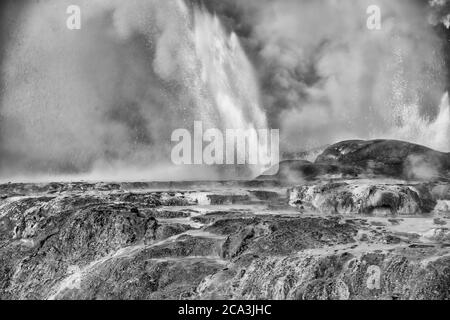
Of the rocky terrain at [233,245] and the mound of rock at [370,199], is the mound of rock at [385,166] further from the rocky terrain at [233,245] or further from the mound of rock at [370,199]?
the mound of rock at [370,199]

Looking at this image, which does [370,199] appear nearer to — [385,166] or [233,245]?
[233,245]

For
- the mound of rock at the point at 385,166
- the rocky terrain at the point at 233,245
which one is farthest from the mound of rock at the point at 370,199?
the mound of rock at the point at 385,166

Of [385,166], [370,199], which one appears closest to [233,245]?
[370,199]

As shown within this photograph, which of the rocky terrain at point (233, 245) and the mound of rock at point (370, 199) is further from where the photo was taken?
the mound of rock at point (370, 199)

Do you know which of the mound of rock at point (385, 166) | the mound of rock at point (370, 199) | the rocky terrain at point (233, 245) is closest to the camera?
Result: the rocky terrain at point (233, 245)

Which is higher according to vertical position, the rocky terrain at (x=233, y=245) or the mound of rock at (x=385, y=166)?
the mound of rock at (x=385, y=166)

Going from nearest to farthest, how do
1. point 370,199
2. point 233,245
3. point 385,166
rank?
point 233,245, point 370,199, point 385,166

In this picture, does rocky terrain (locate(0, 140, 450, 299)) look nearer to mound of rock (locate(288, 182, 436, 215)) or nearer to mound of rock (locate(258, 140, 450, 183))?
mound of rock (locate(288, 182, 436, 215))

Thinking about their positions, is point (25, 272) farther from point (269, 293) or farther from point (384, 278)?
point (384, 278)
